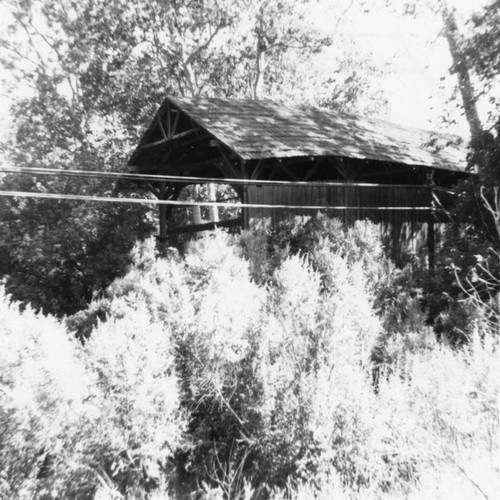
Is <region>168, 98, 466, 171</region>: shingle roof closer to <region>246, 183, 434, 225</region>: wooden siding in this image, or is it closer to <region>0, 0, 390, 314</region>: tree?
<region>246, 183, 434, 225</region>: wooden siding

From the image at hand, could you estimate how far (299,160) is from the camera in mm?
13414

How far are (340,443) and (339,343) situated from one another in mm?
1251

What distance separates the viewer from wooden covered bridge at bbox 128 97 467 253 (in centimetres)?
1208

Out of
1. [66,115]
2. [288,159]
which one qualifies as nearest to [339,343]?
[288,159]

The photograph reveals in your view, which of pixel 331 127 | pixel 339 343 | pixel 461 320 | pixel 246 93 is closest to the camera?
pixel 339 343

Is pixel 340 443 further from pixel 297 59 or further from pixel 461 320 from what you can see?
pixel 297 59

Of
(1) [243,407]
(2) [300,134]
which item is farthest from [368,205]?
(1) [243,407]

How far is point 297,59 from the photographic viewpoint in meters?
24.5

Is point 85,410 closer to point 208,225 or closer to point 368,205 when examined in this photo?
point 208,225

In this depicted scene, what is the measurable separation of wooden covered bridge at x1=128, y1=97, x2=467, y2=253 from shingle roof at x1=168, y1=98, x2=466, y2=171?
0.10ft

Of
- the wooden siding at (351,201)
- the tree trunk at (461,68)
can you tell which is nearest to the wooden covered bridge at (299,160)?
the wooden siding at (351,201)

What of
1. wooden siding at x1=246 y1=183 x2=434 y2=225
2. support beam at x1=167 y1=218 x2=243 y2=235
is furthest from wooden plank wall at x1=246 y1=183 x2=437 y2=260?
support beam at x1=167 y1=218 x2=243 y2=235

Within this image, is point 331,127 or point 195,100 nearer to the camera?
point 195,100

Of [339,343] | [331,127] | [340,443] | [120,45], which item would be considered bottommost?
[340,443]
